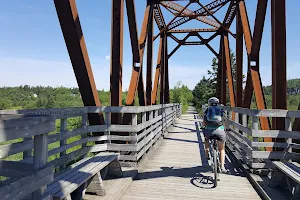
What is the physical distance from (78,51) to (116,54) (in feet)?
4.39

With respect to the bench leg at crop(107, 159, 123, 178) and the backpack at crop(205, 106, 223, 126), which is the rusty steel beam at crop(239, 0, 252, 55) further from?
the bench leg at crop(107, 159, 123, 178)

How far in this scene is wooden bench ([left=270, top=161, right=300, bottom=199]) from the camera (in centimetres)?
311

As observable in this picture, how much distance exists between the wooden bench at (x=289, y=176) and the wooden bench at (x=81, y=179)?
2247 millimetres

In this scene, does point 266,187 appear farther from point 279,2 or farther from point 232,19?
point 232,19

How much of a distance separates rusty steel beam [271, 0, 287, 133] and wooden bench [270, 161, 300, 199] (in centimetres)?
94

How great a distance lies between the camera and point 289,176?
3170 mm

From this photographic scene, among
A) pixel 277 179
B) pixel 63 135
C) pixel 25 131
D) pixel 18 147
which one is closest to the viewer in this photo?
pixel 25 131

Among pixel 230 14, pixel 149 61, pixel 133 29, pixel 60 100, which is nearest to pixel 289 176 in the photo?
pixel 133 29

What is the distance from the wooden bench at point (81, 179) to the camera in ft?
8.36

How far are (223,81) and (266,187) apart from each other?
10.9m

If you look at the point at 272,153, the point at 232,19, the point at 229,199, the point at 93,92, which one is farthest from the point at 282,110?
the point at 232,19

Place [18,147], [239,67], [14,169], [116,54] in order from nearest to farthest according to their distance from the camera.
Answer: [14,169] < [18,147] < [116,54] < [239,67]

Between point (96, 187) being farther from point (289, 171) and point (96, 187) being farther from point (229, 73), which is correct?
point (229, 73)

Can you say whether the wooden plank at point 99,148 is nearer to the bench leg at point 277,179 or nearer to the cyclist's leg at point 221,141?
the cyclist's leg at point 221,141
